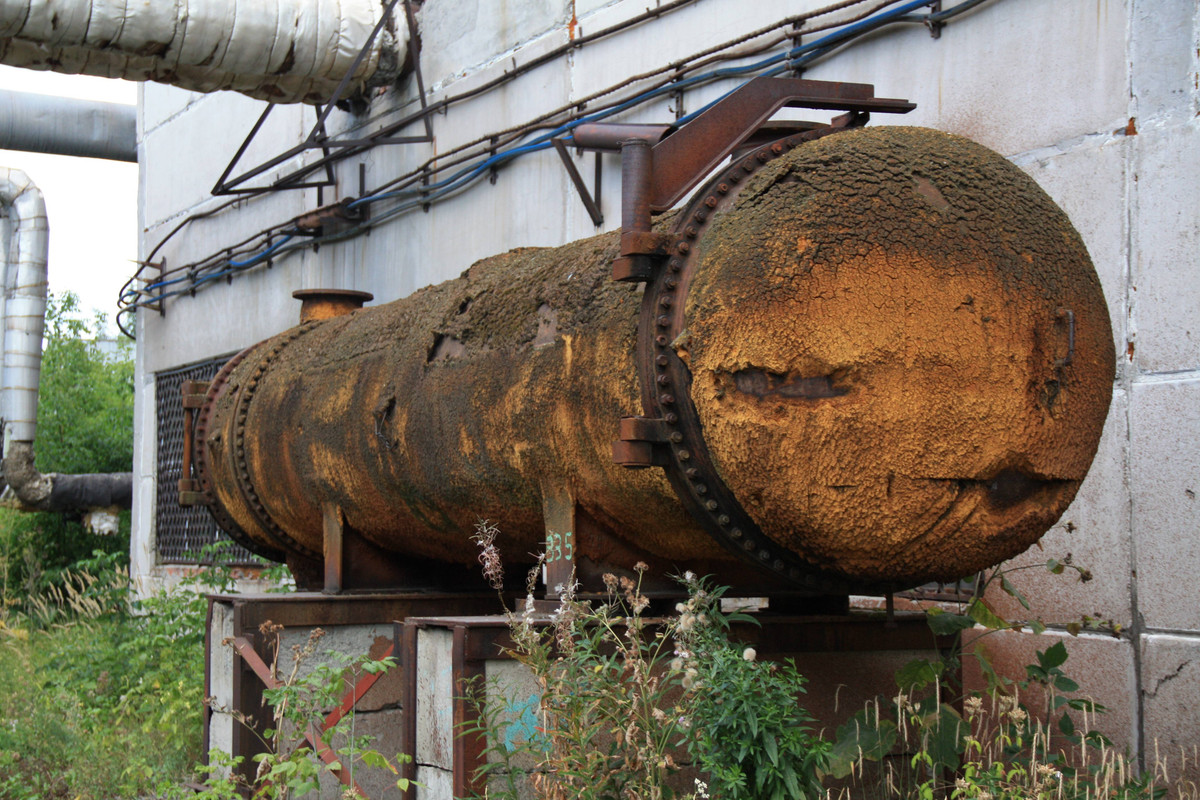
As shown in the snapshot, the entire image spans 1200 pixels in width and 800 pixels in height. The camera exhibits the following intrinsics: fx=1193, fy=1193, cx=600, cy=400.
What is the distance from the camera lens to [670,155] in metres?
3.20

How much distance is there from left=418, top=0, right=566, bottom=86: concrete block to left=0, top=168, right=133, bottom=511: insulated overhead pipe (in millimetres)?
6243

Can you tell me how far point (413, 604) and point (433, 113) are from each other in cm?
430

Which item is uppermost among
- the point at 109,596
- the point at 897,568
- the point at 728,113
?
the point at 728,113

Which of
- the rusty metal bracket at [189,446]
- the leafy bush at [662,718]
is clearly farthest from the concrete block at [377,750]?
the leafy bush at [662,718]

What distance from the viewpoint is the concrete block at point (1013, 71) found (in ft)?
14.2

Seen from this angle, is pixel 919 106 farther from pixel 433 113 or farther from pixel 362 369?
pixel 433 113

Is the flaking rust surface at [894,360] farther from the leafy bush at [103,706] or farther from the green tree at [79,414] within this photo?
the green tree at [79,414]

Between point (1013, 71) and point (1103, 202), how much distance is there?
2.29 feet

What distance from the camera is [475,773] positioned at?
10.7 feet

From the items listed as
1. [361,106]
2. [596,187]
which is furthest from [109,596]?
[596,187]

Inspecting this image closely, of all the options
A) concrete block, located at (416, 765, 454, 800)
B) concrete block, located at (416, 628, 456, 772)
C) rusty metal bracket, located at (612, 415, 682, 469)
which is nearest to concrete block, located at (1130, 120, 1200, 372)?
rusty metal bracket, located at (612, 415, 682, 469)

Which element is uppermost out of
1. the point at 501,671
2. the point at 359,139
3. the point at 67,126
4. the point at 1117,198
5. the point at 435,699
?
the point at 67,126

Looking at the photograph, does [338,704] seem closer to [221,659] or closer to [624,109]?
[221,659]

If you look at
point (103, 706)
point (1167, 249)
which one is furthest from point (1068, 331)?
point (103, 706)
